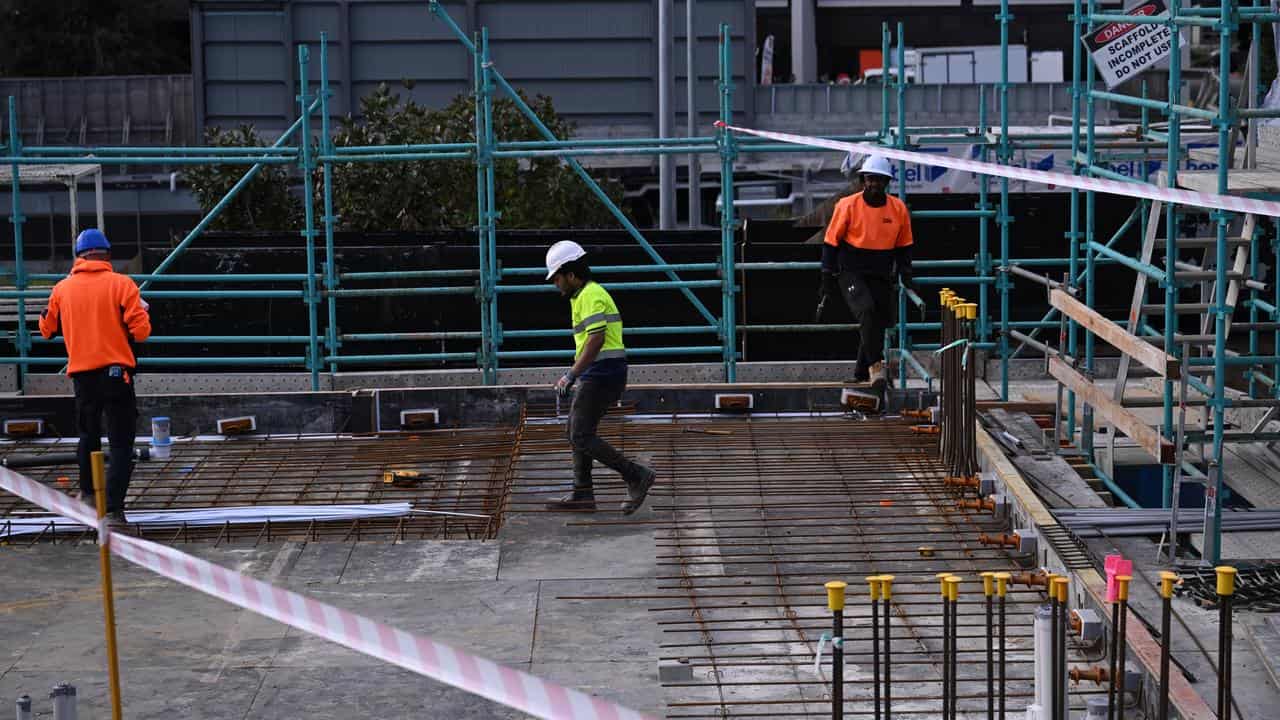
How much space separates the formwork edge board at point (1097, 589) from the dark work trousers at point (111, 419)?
19.1 ft

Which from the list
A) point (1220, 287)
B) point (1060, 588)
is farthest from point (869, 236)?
point (1060, 588)

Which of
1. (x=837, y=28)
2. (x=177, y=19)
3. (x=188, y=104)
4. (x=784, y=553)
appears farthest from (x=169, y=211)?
(x=784, y=553)

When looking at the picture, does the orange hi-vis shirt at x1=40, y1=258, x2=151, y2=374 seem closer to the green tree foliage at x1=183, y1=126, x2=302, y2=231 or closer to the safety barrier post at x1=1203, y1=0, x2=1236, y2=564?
the safety barrier post at x1=1203, y1=0, x2=1236, y2=564

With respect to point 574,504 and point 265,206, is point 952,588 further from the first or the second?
point 265,206

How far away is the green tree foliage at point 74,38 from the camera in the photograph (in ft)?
162

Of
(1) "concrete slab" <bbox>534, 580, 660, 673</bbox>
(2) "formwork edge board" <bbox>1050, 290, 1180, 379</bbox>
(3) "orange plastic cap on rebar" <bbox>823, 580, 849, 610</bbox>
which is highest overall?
(2) "formwork edge board" <bbox>1050, 290, 1180, 379</bbox>

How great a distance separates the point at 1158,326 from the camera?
18859mm

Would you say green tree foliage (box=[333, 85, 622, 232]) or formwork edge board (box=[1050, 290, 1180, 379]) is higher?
green tree foliage (box=[333, 85, 622, 232])

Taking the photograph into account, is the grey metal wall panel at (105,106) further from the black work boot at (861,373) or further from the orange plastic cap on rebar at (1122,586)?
the orange plastic cap on rebar at (1122,586)

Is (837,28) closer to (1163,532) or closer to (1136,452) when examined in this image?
(1136,452)

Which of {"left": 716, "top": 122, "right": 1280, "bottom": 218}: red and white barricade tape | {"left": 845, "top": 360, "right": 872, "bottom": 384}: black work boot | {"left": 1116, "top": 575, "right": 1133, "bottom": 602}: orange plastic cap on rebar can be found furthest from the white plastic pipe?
{"left": 845, "top": 360, "right": 872, "bottom": 384}: black work boot

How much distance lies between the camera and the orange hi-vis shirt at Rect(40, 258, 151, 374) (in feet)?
37.7

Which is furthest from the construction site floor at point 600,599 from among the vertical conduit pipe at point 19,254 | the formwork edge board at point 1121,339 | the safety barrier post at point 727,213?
the vertical conduit pipe at point 19,254

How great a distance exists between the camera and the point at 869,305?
1375 centimetres
